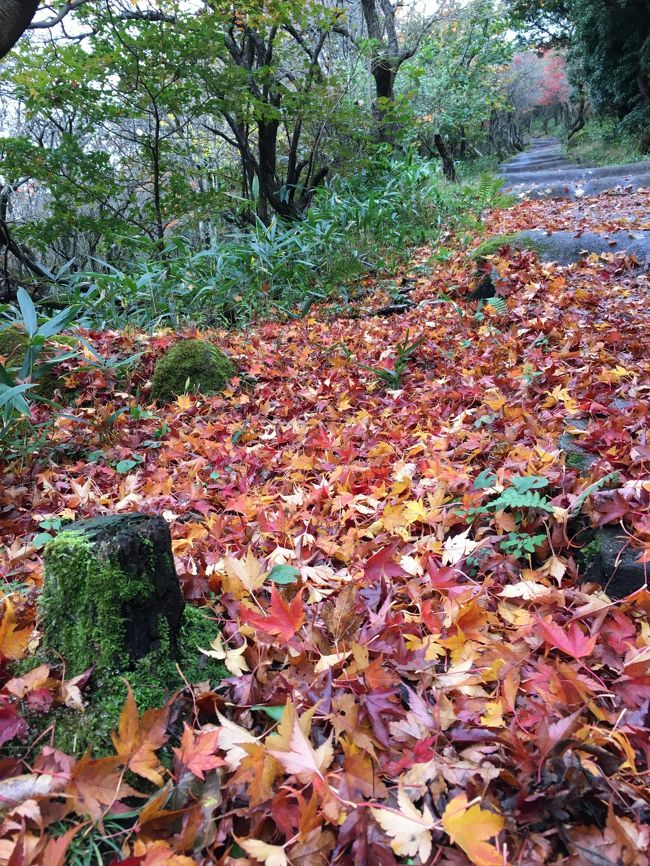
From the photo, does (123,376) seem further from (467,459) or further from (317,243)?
(317,243)

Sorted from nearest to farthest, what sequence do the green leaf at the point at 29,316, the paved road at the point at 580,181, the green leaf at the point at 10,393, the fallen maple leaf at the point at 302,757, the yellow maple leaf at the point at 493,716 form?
the fallen maple leaf at the point at 302,757
the yellow maple leaf at the point at 493,716
the green leaf at the point at 10,393
the green leaf at the point at 29,316
the paved road at the point at 580,181

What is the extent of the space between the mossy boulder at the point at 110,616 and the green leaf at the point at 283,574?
35 centimetres

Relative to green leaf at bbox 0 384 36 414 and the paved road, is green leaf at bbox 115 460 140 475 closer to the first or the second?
green leaf at bbox 0 384 36 414

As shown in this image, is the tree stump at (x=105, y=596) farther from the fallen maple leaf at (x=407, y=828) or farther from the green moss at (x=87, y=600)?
the fallen maple leaf at (x=407, y=828)

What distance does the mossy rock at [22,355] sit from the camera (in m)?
3.35

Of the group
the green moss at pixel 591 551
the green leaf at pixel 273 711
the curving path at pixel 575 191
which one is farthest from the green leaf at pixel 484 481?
the curving path at pixel 575 191

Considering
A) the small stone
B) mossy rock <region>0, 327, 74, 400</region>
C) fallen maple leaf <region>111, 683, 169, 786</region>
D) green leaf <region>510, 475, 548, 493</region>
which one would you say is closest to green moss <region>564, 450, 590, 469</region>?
green leaf <region>510, 475, 548, 493</region>

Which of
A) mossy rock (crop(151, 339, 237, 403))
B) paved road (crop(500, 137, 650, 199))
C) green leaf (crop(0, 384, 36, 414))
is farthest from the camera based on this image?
paved road (crop(500, 137, 650, 199))

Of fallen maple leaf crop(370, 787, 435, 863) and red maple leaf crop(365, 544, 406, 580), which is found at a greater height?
red maple leaf crop(365, 544, 406, 580)

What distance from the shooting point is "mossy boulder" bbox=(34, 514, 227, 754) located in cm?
101

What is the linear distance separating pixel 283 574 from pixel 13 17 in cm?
425

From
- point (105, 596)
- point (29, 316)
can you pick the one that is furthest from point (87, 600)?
point (29, 316)

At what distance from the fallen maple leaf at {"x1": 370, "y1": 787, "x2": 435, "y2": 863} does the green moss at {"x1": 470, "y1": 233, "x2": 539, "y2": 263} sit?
16.4 ft

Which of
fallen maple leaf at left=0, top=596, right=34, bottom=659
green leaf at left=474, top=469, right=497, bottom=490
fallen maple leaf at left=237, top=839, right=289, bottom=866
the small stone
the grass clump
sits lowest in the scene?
the small stone
